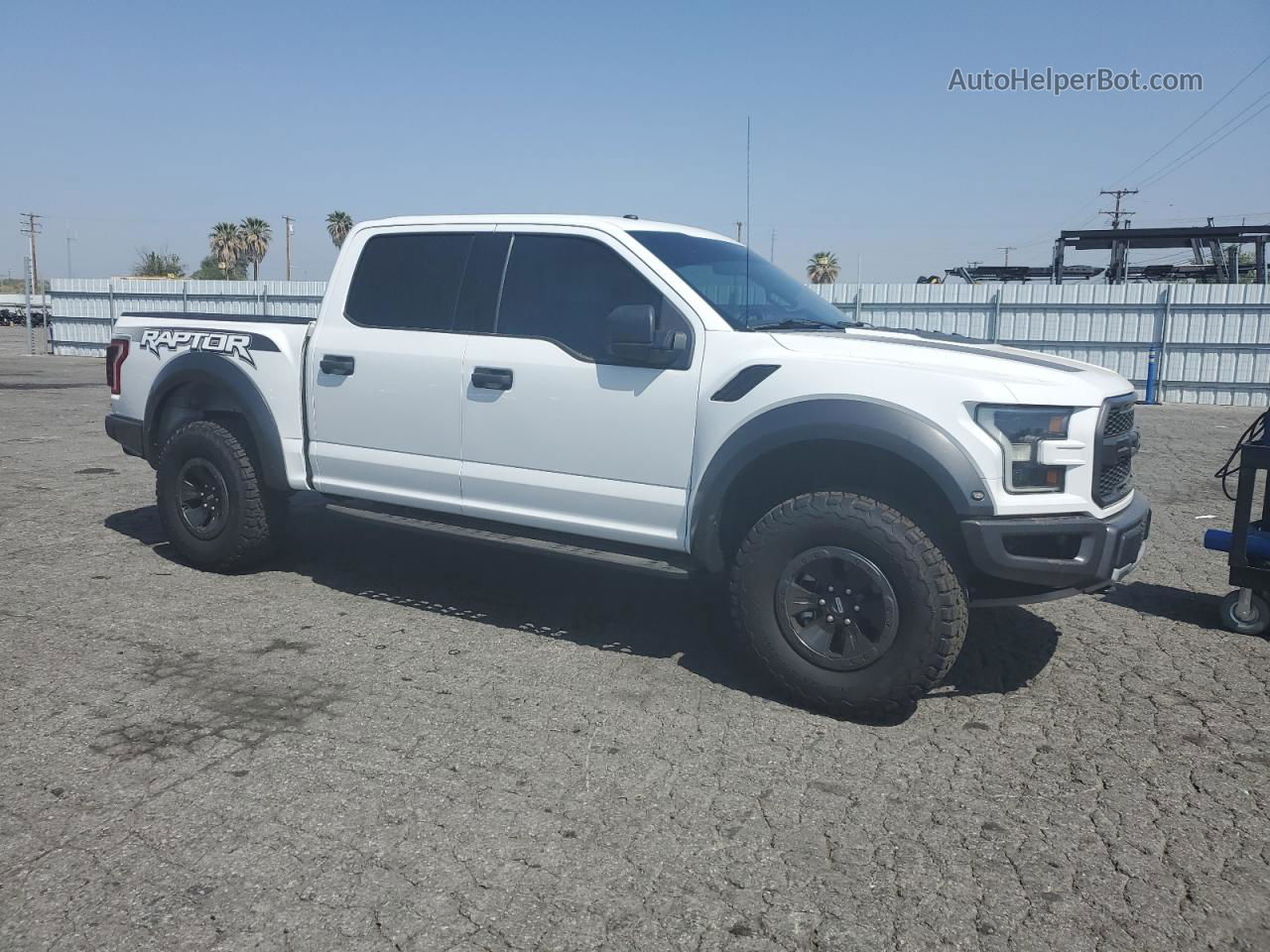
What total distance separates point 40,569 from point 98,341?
986 inches

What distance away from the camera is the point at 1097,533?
12.1ft

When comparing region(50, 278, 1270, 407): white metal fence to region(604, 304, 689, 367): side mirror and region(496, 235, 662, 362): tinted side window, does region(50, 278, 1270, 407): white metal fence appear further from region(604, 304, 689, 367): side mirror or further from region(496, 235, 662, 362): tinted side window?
region(604, 304, 689, 367): side mirror

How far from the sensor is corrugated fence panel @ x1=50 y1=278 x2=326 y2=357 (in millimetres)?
25062

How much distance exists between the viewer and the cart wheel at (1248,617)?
507 centimetres

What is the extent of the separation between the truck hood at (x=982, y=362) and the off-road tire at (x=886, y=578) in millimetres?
576

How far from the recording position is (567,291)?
4707 mm

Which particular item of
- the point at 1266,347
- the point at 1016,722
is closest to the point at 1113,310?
the point at 1266,347

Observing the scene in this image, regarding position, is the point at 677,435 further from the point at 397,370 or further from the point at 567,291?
the point at 397,370

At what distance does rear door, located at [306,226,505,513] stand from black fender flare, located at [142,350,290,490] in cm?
26

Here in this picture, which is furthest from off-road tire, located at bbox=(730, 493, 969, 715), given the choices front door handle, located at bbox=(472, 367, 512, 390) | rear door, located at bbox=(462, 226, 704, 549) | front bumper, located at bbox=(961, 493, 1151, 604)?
front door handle, located at bbox=(472, 367, 512, 390)

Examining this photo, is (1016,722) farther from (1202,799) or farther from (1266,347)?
(1266,347)

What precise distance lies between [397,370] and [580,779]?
2459mm

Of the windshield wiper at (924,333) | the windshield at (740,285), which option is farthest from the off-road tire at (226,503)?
the windshield wiper at (924,333)

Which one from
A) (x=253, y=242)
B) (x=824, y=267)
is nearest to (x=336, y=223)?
(x=253, y=242)
